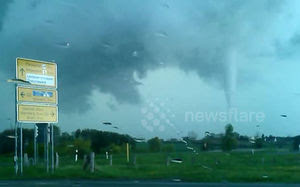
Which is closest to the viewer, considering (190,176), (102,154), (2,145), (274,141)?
(190,176)

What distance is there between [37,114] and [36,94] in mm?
1115

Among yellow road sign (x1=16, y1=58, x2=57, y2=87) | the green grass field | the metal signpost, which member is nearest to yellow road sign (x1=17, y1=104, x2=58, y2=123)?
the metal signpost

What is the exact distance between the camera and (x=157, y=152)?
26297 mm

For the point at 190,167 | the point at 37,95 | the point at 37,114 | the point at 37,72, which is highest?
the point at 37,72

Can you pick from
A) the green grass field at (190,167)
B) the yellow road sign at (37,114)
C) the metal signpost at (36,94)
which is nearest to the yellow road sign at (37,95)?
the metal signpost at (36,94)

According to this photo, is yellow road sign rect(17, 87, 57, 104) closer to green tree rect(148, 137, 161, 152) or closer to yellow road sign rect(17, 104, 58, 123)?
yellow road sign rect(17, 104, 58, 123)

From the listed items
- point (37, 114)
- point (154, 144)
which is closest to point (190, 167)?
point (154, 144)

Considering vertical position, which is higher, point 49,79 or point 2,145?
point 49,79

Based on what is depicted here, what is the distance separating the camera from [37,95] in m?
27.7

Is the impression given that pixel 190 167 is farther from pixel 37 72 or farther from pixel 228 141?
pixel 37 72

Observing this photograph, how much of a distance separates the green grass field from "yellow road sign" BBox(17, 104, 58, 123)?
2.70 metres

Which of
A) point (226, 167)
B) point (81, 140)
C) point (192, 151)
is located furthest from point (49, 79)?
point (226, 167)

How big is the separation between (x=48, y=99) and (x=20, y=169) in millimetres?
4140

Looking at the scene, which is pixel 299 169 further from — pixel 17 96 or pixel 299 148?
pixel 17 96
